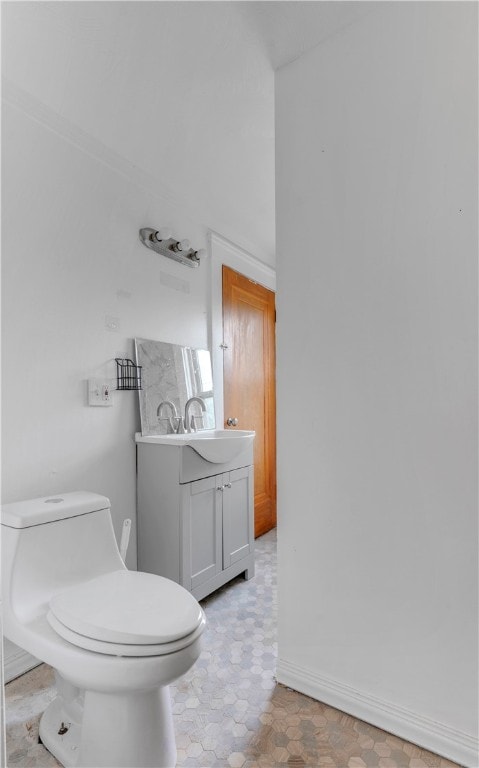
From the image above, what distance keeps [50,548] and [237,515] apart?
1203 millimetres

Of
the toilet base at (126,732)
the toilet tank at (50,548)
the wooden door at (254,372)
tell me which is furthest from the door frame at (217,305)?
the toilet base at (126,732)

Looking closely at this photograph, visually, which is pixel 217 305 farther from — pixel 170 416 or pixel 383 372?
pixel 383 372

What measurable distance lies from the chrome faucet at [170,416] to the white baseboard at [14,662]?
3.78 ft

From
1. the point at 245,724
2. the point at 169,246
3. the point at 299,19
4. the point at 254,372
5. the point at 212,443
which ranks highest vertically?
the point at 299,19

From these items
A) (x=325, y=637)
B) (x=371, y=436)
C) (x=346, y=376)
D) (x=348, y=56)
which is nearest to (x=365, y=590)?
(x=325, y=637)

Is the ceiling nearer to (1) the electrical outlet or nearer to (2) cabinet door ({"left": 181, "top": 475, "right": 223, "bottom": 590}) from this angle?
(1) the electrical outlet

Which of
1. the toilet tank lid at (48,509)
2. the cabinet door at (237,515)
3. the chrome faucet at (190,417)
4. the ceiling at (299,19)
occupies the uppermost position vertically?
the ceiling at (299,19)

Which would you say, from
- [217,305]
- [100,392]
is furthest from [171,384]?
[217,305]

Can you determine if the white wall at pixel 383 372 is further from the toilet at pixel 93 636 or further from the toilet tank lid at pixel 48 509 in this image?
the toilet tank lid at pixel 48 509

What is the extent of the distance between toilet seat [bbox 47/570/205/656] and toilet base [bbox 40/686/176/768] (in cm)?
14

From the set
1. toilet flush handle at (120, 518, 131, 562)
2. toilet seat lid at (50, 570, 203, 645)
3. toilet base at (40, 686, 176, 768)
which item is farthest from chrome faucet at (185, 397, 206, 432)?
toilet base at (40, 686, 176, 768)

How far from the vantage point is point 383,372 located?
1.39 metres

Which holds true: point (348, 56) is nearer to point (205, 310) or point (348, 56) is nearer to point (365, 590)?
point (205, 310)

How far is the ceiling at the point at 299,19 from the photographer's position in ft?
4.59
